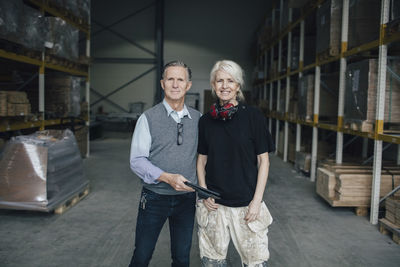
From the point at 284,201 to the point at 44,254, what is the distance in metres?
3.80

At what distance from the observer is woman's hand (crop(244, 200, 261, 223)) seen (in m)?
2.17

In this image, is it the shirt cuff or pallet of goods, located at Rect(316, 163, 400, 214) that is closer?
the shirt cuff

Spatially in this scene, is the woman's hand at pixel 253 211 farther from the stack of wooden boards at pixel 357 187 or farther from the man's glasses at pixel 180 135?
the stack of wooden boards at pixel 357 187

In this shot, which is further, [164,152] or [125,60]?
[125,60]

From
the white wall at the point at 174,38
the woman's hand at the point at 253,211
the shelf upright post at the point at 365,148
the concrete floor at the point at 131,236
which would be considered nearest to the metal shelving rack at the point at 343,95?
the concrete floor at the point at 131,236

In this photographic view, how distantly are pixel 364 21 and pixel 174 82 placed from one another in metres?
4.82

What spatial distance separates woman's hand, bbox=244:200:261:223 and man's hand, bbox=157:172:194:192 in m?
0.45

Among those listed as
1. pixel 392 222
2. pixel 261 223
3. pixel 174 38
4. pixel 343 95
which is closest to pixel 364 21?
pixel 343 95

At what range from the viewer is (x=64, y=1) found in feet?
26.8

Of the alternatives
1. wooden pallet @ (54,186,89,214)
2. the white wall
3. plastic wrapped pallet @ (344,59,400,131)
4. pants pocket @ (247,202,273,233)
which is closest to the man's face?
pants pocket @ (247,202,273,233)

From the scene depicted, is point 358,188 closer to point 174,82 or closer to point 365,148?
point 365,148

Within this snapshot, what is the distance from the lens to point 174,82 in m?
2.17

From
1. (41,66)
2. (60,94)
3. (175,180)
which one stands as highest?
(41,66)

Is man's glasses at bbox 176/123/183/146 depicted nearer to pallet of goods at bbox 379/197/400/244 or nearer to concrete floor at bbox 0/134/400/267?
concrete floor at bbox 0/134/400/267
